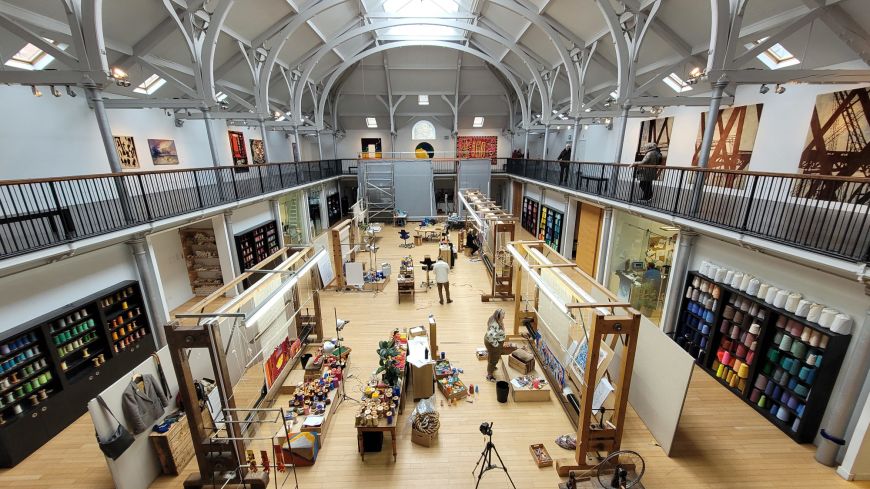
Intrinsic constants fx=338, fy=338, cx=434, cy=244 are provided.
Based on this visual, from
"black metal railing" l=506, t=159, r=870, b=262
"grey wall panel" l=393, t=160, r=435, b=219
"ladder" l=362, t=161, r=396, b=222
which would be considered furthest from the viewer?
"grey wall panel" l=393, t=160, r=435, b=219

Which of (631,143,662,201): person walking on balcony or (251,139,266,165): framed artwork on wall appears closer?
(631,143,662,201): person walking on balcony

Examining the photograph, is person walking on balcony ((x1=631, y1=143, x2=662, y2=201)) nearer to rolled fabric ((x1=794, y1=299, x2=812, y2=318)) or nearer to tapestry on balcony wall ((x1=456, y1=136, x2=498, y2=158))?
rolled fabric ((x1=794, y1=299, x2=812, y2=318))

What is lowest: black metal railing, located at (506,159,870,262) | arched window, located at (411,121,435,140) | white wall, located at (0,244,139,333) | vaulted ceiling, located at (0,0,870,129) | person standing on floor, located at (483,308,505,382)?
person standing on floor, located at (483,308,505,382)

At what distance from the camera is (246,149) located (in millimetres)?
19969

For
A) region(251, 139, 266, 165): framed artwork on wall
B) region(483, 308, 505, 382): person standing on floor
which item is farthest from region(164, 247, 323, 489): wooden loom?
region(251, 139, 266, 165): framed artwork on wall

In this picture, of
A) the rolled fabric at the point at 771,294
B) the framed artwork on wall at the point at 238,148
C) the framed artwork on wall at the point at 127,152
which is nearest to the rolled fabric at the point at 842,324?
the rolled fabric at the point at 771,294

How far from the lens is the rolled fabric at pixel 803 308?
6.06m

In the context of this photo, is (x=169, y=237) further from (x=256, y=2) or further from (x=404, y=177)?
(x=404, y=177)

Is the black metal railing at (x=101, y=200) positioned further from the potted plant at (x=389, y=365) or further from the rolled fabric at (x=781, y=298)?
the rolled fabric at (x=781, y=298)

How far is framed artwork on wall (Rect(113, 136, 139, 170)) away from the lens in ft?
37.7

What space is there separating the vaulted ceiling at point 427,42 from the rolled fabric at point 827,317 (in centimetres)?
462

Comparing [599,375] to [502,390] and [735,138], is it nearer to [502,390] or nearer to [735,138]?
[502,390]

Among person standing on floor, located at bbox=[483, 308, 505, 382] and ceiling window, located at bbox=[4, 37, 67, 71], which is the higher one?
ceiling window, located at bbox=[4, 37, 67, 71]

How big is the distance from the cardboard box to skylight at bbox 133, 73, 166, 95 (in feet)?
50.2
